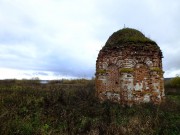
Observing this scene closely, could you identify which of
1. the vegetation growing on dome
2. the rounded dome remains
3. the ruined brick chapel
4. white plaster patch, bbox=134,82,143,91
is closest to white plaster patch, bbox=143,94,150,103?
the ruined brick chapel

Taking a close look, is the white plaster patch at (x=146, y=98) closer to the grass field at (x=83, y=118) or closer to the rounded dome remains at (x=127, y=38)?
the grass field at (x=83, y=118)

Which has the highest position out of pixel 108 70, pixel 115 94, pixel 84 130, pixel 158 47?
pixel 158 47

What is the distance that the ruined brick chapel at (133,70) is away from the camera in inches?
522

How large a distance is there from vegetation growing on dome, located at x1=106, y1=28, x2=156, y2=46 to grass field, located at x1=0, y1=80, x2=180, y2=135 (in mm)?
3738

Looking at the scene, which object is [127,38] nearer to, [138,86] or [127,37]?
[127,37]

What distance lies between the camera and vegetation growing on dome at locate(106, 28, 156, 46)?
45.4ft

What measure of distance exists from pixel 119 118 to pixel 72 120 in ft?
7.37

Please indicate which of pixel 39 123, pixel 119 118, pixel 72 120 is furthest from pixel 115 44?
Answer: pixel 39 123

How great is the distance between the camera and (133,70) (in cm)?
1330

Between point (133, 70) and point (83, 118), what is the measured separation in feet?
14.4

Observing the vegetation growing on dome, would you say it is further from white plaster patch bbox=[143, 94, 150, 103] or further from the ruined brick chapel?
white plaster patch bbox=[143, 94, 150, 103]

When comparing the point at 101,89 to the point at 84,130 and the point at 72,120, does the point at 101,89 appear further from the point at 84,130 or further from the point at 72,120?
the point at 84,130

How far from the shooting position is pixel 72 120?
10273mm

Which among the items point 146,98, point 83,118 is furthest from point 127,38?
point 83,118
